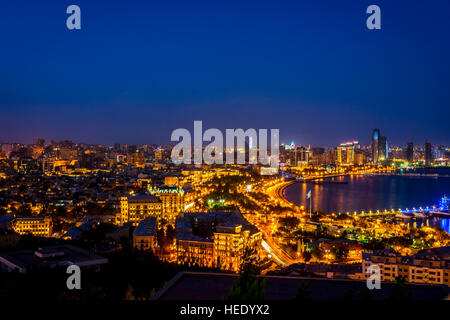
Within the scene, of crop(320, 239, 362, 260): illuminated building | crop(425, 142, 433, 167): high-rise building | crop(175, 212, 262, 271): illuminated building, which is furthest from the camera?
crop(425, 142, 433, 167): high-rise building

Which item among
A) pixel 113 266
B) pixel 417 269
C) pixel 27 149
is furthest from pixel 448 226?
pixel 27 149

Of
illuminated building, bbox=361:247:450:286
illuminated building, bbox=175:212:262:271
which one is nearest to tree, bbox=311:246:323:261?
illuminated building, bbox=175:212:262:271

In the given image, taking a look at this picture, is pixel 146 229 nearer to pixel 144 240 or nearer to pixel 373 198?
pixel 144 240

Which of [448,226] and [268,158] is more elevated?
[268,158]

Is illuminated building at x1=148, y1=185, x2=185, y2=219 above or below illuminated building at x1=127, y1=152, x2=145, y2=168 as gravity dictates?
below

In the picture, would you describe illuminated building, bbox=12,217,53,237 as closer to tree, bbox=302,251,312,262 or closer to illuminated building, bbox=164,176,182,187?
tree, bbox=302,251,312,262

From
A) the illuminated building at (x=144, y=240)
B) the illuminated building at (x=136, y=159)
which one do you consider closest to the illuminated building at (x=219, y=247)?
the illuminated building at (x=144, y=240)

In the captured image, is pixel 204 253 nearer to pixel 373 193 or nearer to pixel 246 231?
pixel 246 231

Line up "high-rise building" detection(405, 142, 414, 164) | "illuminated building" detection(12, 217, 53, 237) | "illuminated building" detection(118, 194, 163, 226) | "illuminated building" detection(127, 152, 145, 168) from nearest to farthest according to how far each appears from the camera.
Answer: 1. "illuminated building" detection(12, 217, 53, 237)
2. "illuminated building" detection(118, 194, 163, 226)
3. "illuminated building" detection(127, 152, 145, 168)
4. "high-rise building" detection(405, 142, 414, 164)
